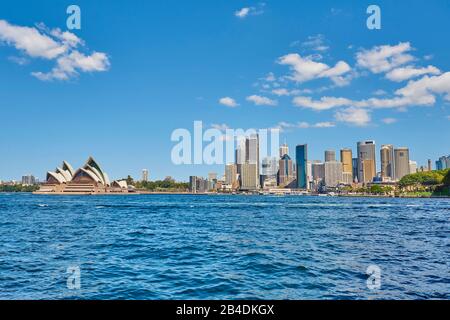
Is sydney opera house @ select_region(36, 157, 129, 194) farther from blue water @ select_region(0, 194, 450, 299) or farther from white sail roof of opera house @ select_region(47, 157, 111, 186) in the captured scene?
blue water @ select_region(0, 194, 450, 299)

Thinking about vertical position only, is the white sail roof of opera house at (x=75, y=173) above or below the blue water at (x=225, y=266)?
above

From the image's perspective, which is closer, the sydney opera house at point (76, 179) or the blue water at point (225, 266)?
the blue water at point (225, 266)

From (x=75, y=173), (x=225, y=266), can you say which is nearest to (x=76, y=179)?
(x=75, y=173)

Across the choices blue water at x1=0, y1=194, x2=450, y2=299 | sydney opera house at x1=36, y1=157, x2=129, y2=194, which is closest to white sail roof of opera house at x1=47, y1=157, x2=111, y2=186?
sydney opera house at x1=36, y1=157, x2=129, y2=194

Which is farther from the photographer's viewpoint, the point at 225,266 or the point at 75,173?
the point at 75,173

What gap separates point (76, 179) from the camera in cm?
16275

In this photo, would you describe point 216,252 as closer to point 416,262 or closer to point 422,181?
point 416,262

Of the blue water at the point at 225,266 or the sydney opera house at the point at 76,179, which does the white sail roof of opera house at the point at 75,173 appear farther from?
the blue water at the point at 225,266

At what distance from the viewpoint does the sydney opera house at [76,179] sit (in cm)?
16062

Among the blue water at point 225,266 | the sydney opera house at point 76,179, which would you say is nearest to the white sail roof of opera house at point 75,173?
the sydney opera house at point 76,179

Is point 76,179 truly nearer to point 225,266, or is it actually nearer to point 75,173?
point 75,173

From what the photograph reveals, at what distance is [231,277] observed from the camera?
37.2 ft

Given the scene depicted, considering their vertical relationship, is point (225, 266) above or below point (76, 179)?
below
